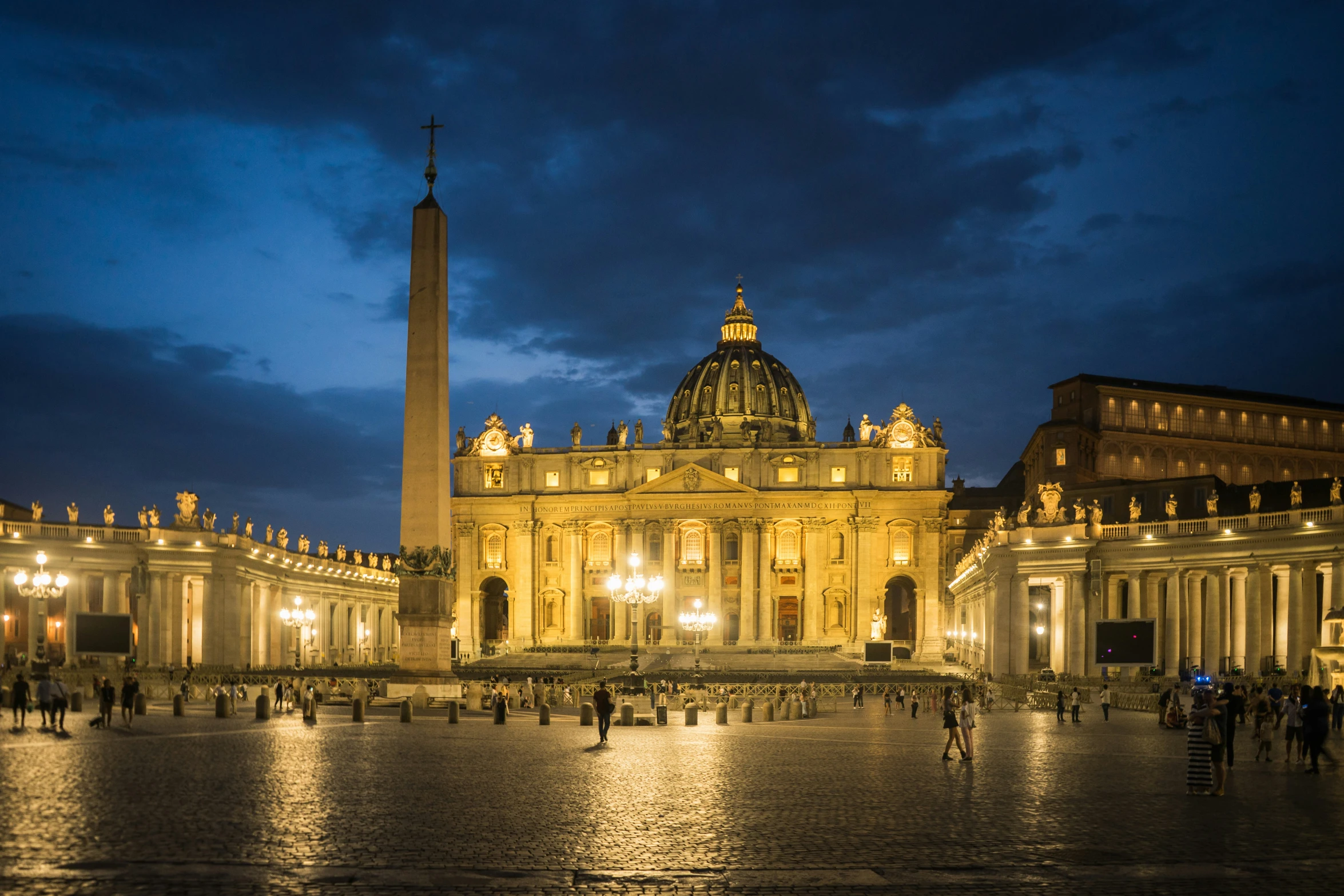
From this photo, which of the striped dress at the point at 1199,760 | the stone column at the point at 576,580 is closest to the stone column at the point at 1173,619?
the striped dress at the point at 1199,760

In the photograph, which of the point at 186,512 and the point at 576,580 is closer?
the point at 186,512

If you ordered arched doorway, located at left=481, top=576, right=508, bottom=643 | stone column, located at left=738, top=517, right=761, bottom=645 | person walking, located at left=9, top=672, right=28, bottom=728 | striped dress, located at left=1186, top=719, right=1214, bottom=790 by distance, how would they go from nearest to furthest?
striped dress, located at left=1186, top=719, right=1214, bottom=790
person walking, located at left=9, top=672, right=28, bottom=728
stone column, located at left=738, top=517, right=761, bottom=645
arched doorway, located at left=481, top=576, right=508, bottom=643

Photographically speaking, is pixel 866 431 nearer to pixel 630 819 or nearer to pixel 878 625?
pixel 878 625

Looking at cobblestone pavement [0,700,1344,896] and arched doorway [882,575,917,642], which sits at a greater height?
cobblestone pavement [0,700,1344,896]

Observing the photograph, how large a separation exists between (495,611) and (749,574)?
2606 cm

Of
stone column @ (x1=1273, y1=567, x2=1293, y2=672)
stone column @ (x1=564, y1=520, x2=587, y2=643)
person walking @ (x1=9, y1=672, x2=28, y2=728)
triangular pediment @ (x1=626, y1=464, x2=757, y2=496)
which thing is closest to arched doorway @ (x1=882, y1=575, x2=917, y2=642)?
triangular pediment @ (x1=626, y1=464, x2=757, y2=496)

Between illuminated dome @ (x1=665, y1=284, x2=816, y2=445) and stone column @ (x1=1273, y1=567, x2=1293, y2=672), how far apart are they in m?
69.2

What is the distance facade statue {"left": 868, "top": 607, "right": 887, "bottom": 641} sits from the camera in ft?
351

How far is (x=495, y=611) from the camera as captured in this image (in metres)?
127

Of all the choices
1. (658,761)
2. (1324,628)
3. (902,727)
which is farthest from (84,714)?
(1324,628)

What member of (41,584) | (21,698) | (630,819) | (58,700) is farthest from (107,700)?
(630,819)

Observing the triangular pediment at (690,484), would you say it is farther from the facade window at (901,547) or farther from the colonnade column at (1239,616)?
the colonnade column at (1239,616)

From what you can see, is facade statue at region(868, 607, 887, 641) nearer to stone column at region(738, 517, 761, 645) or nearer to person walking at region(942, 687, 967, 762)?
stone column at region(738, 517, 761, 645)

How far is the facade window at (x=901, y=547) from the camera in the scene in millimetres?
113750
